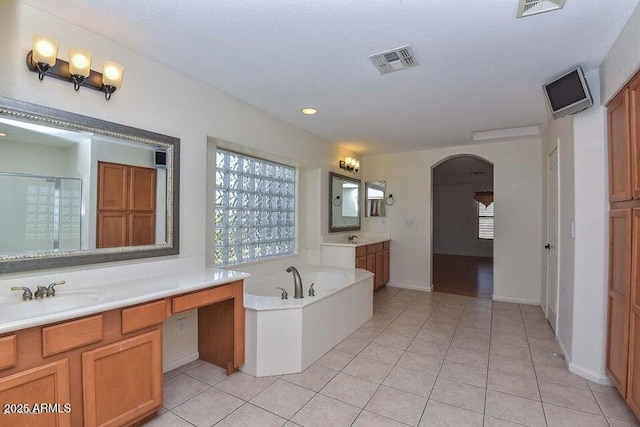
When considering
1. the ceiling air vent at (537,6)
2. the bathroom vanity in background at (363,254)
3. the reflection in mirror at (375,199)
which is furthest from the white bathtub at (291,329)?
the reflection in mirror at (375,199)

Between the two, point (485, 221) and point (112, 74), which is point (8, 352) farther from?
point (485, 221)

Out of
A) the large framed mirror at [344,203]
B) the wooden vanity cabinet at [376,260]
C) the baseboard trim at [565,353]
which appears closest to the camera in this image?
the baseboard trim at [565,353]

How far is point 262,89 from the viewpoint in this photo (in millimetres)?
2664

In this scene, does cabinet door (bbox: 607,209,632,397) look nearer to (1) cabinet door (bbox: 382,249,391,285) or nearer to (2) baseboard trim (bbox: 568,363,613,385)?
(2) baseboard trim (bbox: 568,363,613,385)

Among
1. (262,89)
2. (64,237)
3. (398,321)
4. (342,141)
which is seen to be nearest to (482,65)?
(262,89)

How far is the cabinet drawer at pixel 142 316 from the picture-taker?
1586 mm

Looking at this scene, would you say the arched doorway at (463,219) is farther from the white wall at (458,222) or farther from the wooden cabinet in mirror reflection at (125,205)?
the wooden cabinet in mirror reflection at (125,205)

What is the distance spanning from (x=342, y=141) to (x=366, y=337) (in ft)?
8.77

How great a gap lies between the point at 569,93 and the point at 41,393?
3543 millimetres

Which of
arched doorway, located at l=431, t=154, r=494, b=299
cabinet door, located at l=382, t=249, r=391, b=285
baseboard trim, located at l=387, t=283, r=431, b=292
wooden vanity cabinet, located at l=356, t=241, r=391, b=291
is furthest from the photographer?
arched doorway, located at l=431, t=154, r=494, b=299

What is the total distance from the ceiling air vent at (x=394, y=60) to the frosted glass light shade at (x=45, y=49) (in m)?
1.85

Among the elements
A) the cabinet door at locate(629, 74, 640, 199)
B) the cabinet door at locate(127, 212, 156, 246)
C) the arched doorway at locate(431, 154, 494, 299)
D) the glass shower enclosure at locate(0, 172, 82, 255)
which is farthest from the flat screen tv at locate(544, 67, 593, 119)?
the arched doorway at locate(431, 154, 494, 299)

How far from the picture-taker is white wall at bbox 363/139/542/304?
166 inches

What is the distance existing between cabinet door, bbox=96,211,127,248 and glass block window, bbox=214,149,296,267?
0.95 meters
